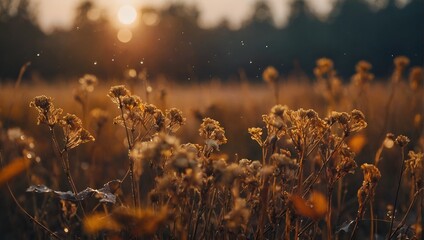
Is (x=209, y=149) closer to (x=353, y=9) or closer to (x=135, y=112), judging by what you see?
(x=135, y=112)

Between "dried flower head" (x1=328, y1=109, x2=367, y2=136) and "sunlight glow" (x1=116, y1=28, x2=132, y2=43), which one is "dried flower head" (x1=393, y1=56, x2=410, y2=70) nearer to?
"dried flower head" (x1=328, y1=109, x2=367, y2=136)

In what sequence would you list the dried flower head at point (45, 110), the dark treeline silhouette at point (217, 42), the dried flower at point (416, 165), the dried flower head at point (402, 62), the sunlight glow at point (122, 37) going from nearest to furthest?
the dried flower head at point (45, 110) → the dried flower at point (416, 165) → the dried flower head at point (402, 62) → the sunlight glow at point (122, 37) → the dark treeline silhouette at point (217, 42)

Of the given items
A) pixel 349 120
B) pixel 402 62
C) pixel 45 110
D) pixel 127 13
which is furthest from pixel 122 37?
pixel 349 120

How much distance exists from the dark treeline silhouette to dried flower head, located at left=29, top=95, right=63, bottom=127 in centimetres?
1972

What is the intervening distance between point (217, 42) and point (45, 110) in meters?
45.2

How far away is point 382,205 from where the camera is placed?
12.2 ft

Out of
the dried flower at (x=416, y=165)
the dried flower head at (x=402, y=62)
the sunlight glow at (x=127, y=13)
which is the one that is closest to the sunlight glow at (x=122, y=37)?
the sunlight glow at (x=127, y=13)

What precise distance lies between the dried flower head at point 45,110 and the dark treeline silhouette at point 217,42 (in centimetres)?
1972

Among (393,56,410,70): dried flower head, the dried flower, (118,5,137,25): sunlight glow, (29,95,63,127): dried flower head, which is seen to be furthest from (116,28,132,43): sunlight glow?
the dried flower

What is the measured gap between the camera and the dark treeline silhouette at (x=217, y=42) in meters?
31.2

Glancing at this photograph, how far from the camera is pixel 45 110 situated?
5.60 ft

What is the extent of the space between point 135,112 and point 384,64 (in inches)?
1732

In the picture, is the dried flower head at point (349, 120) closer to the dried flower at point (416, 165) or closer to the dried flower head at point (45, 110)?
the dried flower at point (416, 165)

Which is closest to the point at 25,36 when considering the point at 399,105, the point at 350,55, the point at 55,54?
the point at 55,54
